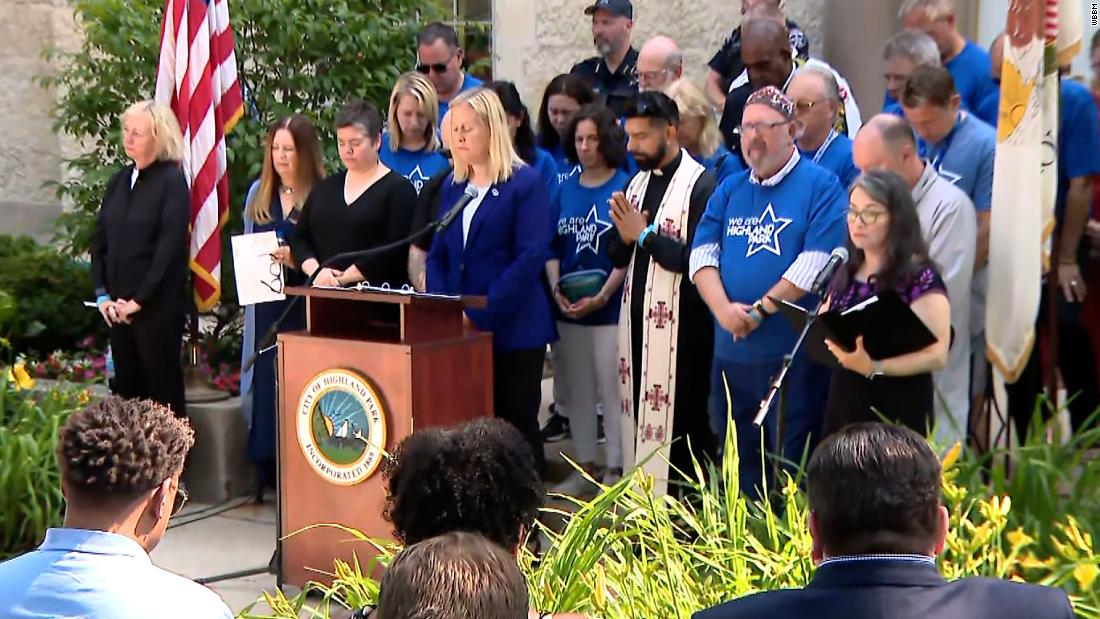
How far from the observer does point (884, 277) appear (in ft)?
16.3

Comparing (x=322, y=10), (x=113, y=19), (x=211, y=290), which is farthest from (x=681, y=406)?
(x=113, y=19)

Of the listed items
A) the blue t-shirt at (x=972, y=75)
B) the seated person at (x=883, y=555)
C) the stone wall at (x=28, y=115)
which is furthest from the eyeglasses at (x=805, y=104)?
the stone wall at (x=28, y=115)

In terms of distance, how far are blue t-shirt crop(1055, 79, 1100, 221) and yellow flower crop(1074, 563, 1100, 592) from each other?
9.51ft

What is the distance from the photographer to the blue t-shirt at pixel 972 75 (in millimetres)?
6621

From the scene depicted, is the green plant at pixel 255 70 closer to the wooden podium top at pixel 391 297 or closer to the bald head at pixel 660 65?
the bald head at pixel 660 65

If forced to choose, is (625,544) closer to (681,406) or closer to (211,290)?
(681,406)

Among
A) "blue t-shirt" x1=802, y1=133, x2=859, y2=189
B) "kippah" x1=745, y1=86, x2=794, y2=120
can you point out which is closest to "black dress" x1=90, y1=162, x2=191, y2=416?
"kippah" x1=745, y1=86, x2=794, y2=120

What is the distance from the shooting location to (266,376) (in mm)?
7039

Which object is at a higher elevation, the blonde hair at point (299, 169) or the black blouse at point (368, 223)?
the blonde hair at point (299, 169)

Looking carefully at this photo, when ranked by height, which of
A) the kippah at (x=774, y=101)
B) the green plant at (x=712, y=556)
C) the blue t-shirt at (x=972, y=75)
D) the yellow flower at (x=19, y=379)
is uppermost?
the blue t-shirt at (x=972, y=75)

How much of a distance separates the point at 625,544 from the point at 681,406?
2125 mm

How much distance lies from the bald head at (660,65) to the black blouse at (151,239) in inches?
91.5

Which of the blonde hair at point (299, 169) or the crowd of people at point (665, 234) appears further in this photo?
the blonde hair at point (299, 169)

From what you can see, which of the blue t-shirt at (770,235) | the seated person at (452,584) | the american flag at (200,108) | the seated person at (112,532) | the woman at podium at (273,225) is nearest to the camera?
the seated person at (452,584)
